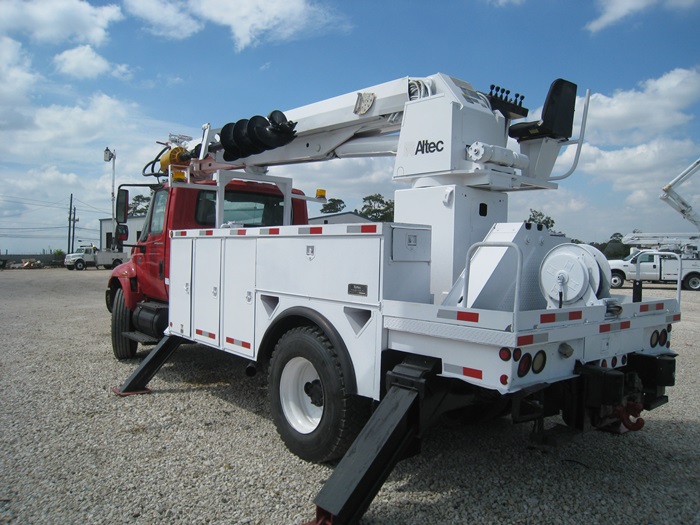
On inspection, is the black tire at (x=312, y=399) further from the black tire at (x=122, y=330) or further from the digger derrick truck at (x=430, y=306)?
the black tire at (x=122, y=330)

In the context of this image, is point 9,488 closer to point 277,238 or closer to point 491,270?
point 277,238

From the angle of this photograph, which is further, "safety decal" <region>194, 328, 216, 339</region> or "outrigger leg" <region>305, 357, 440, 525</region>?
"safety decal" <region>194, 328, 216, 339</region>

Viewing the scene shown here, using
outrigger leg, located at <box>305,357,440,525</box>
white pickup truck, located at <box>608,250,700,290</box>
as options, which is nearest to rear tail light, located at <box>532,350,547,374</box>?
outrigger leg, located at <box>305,357,440,525</box>

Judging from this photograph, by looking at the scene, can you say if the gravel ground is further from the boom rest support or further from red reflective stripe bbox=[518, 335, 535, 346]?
the boom rest support

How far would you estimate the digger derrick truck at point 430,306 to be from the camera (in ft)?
10.6

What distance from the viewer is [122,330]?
7676 millimetres

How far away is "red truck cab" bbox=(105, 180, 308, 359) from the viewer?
22.8 feet

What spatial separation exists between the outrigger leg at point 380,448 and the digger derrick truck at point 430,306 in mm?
10

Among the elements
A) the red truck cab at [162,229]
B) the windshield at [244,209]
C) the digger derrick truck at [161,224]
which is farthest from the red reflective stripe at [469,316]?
the windshield at [244,209]

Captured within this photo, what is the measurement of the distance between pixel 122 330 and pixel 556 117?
620cm

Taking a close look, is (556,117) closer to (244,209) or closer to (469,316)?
(469,316)

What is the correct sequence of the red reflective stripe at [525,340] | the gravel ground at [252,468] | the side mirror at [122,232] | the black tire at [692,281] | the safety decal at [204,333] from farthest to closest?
1. the black tire at [692,281]
2. the side mirror at [122,232]
3. the safety decal at [204,333]
4. the gravel ground at [252,468]
5. the red reflective stripe at [525,340]

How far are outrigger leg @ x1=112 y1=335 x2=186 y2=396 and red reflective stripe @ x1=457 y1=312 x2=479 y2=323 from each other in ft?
13.6

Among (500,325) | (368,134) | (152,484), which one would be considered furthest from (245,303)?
(500,325)
